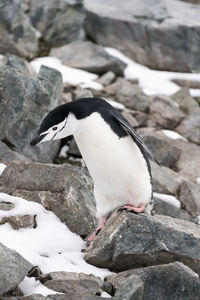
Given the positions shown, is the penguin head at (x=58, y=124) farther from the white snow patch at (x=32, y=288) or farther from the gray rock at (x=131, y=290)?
the gray rock at (x=131, y=290)

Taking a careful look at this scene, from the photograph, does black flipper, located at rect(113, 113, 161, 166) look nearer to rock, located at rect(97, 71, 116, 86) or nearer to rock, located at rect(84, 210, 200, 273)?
rock, located at rect(84, 210, 200, 273)

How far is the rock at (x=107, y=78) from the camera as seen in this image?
10.8 metres

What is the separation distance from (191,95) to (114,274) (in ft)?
25.6

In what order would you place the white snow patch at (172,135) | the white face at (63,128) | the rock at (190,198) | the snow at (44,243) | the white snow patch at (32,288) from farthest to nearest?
the white snow patch at (172,135) < the rock at (190,198) < the white face at (63,128) < the snow at (44,243) < the white snow patch at (32,288)

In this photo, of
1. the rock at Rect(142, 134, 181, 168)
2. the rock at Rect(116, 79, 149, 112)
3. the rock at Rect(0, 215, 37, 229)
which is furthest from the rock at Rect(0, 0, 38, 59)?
the rock at Rect(0, 215, 37, 229)

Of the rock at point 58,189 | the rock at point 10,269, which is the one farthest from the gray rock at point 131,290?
the rock at point 58,189

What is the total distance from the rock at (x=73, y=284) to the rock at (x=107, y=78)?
290 inches

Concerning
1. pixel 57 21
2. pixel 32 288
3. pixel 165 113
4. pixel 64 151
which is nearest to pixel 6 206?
pixel 32 288

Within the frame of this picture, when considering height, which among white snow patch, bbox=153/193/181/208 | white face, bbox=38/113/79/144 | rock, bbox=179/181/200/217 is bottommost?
rock, bbox=179/181/200/217

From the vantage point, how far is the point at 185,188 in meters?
7.43

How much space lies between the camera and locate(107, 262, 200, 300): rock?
359 cm

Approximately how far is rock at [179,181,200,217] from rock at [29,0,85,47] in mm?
6625

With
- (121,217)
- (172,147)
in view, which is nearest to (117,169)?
(121,217)

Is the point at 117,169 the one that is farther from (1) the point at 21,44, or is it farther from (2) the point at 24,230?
(1) the point at 21,44
